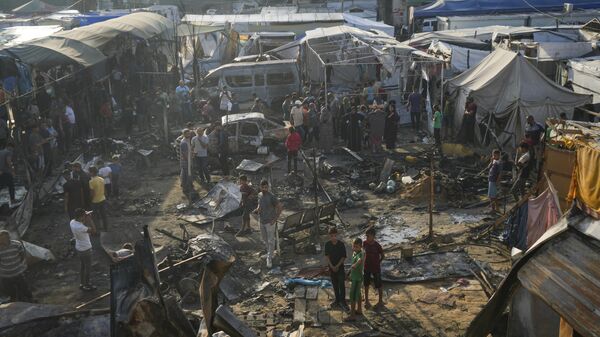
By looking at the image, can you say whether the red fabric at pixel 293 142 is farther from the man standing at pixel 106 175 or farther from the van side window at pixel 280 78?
the van side window at pixel 280 78

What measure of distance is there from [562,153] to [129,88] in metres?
17.0

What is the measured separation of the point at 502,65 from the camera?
20031mm

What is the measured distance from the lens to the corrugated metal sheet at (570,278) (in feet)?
22.8

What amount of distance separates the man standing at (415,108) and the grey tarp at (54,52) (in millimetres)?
9848

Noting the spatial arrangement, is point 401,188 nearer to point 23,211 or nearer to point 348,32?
point 23,211

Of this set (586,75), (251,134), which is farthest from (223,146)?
(586,75)

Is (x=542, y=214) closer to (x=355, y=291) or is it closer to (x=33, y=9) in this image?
(x=355, y=291)

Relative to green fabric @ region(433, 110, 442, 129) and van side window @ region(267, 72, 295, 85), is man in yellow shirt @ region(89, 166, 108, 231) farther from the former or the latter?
van side window @ region(267, 72, 295, 85)

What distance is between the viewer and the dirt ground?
1036 cm

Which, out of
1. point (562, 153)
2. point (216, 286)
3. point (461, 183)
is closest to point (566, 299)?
point (216, 286)

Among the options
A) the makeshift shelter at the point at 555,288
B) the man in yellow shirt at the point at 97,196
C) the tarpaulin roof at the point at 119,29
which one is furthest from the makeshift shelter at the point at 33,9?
the makeshift shelter at the point at 555,288

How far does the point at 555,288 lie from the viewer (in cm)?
745

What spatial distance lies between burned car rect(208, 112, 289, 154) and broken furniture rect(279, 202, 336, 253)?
581cm

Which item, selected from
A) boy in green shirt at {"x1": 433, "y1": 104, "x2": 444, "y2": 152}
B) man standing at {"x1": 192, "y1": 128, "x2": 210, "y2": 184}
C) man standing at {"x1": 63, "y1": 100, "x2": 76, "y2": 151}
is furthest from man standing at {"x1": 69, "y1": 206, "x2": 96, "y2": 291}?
boy in green shirt at {"x1": 433, "y1": 104, "x2": 444, "y2": 152}
